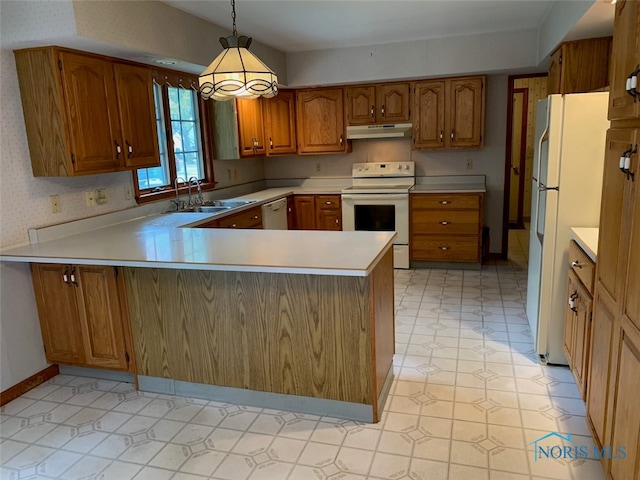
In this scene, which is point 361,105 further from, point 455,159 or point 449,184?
point 449,184

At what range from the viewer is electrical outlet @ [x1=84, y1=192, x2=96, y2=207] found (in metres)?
3.23

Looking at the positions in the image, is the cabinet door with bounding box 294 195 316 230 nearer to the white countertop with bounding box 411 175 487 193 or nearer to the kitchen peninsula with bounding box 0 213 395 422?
the white countertop with bounding box 411 175 487 193

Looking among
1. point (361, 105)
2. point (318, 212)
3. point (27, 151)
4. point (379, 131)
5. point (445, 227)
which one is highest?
point (361, 105)

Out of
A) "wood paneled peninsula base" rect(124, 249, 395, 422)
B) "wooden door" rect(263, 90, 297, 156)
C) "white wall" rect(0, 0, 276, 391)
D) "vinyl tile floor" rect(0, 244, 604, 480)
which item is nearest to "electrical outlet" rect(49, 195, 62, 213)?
"white wall" rect(0, 0, 276, 391)

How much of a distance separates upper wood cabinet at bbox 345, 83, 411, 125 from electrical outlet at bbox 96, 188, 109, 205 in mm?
2902

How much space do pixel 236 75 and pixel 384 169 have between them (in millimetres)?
3434

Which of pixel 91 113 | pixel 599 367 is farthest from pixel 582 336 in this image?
pixel 91 113

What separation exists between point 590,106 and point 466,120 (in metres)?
2.51

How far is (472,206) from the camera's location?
4852 millimetres

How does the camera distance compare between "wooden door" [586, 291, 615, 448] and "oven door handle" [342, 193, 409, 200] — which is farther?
"oven door handle" [342, 193, 409, 200]

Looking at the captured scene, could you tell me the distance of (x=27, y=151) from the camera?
2818 mm

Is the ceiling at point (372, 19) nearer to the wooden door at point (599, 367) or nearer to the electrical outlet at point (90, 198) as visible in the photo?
the electrical outlet at point (90, 198)

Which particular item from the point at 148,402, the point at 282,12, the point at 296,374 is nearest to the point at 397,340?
the point at 296,374

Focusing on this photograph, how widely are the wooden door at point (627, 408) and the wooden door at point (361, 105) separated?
4.04 meters
